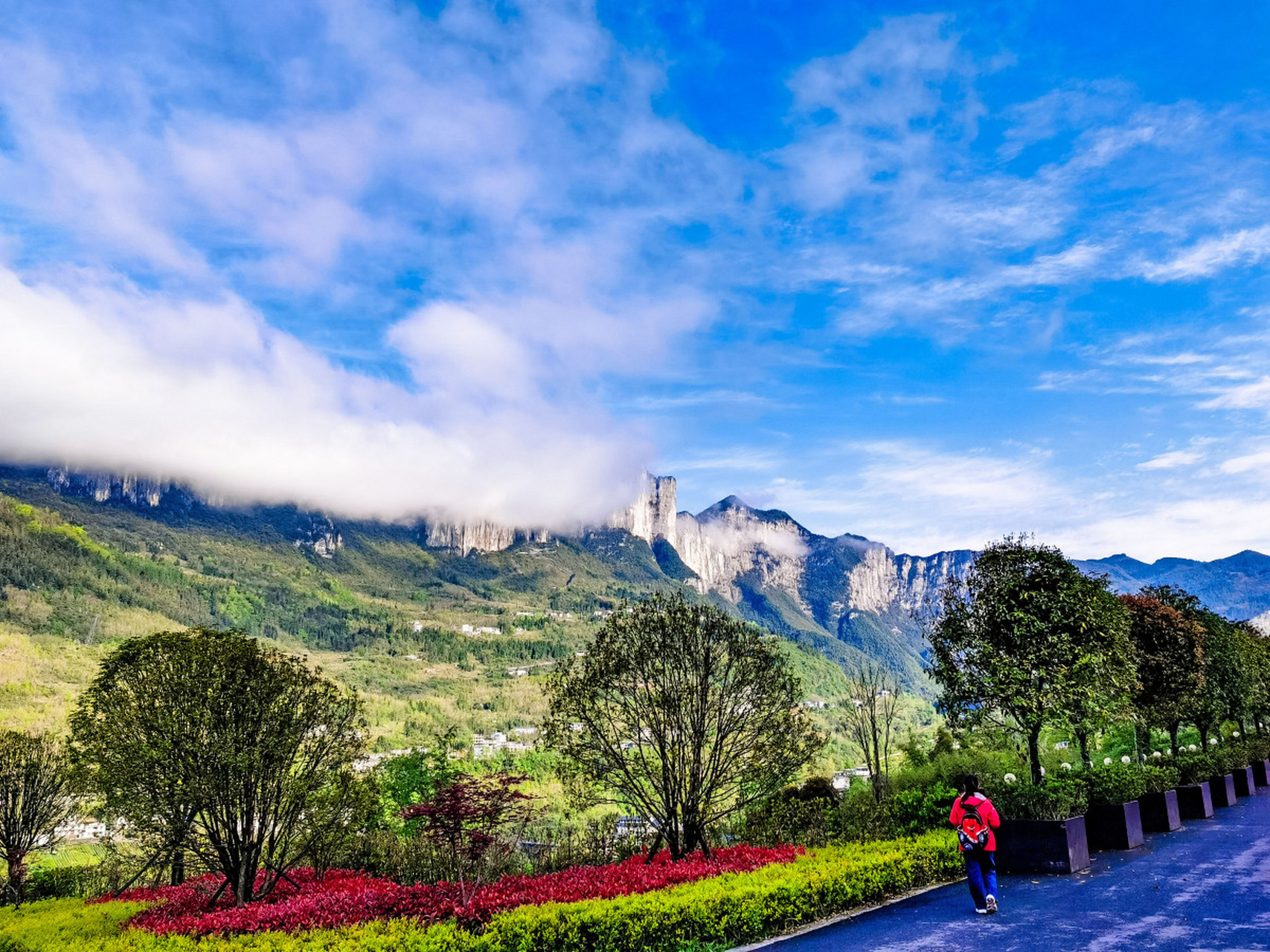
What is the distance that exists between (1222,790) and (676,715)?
14.8 meters

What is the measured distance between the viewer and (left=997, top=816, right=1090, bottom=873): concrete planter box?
34.7ft

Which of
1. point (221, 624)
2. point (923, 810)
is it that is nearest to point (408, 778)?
point (923, 810)

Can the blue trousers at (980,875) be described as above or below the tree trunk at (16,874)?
above

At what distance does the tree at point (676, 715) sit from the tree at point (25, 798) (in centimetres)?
1955

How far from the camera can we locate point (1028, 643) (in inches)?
585

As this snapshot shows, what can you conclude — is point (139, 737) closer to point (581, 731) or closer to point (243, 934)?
point (243, 934)

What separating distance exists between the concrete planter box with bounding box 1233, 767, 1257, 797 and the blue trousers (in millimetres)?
15835

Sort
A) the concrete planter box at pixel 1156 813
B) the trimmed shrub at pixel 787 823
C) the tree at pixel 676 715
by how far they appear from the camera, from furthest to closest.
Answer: the trimmed shrub at pixel 787 823
the concrete planter box at pixel 1156 813
the tree at pixel 676 715

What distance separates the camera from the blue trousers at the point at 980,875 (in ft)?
28.8

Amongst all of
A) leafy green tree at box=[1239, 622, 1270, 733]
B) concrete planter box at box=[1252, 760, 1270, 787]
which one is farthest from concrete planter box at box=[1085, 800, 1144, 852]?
leafy green tree at box=[1239, 622, 1270, 733]

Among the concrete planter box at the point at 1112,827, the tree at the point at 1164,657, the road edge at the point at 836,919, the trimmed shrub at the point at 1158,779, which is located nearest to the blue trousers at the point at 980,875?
the road edge at the point at 836,919

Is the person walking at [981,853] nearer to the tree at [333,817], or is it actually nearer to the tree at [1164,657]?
the tree at [333,817]

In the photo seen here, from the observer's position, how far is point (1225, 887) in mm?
9250

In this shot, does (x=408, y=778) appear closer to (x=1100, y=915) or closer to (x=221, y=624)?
(x=1100, y=915)
